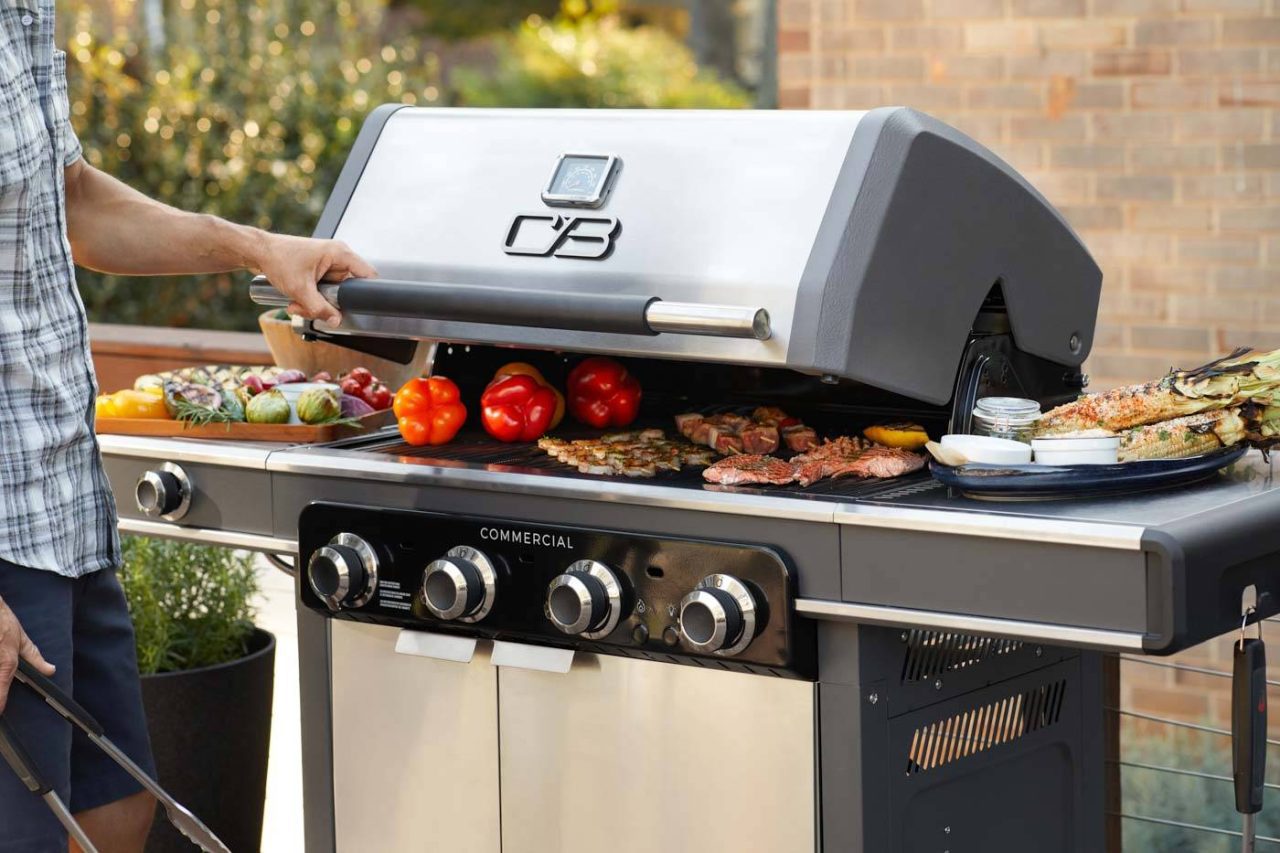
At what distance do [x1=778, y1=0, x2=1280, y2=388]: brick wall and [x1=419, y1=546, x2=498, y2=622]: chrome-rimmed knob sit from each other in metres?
2.60

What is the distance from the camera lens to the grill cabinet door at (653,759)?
258 centimetres

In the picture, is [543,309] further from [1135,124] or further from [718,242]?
[1135,124]

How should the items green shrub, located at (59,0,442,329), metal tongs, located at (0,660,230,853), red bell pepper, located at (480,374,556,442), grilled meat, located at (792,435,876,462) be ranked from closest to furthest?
metal tongs, located at (0,660,230,853) → grilled meat, located at (792,435,876,462) → red bell pepper, located at (480,374,556,442) → green shrub, located at (59,0,442,329)

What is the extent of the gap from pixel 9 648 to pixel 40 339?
0.46 metres

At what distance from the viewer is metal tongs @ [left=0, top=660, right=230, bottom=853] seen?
2.40 meters

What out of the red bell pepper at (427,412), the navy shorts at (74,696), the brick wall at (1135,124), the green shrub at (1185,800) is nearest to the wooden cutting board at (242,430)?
the red bell pepper at (427,412)

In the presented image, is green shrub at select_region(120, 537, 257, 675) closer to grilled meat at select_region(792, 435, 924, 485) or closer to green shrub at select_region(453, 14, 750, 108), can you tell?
grilled meat at select_region(792, 435, 924, 485)

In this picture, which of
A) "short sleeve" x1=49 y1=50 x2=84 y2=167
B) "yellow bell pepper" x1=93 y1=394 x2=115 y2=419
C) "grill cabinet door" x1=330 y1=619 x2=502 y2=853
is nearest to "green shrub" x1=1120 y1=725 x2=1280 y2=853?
"grill cabinet door" x1=330 y1=619 x2=502 y2=853

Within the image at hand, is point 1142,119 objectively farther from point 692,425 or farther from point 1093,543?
point 1093,543

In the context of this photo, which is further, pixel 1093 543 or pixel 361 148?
pixel 361 148

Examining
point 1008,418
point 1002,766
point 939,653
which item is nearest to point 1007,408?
point 1008,418

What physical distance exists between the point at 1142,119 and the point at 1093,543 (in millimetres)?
2819

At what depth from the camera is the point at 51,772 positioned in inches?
104

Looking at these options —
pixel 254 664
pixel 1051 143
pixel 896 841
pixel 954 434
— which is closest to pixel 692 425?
pixel 954 434
